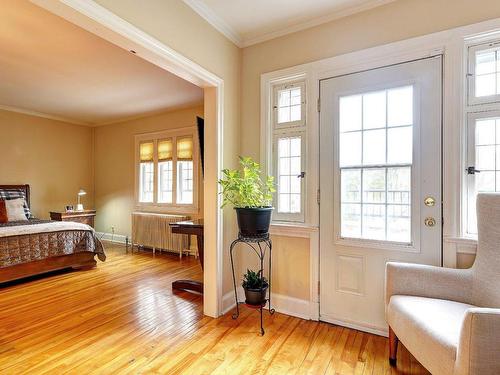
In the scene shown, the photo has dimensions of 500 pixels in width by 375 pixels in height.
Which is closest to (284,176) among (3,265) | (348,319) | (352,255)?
(352,255)

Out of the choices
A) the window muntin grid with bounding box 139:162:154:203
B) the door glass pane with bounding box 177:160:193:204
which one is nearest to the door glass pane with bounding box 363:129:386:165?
the door glass pane with bounding box 177:160:193:204

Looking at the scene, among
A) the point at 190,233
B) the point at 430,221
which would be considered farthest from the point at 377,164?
the point at 190,233

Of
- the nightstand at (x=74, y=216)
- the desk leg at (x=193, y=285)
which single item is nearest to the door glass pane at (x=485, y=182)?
the desk leg at (x=193, y=285)

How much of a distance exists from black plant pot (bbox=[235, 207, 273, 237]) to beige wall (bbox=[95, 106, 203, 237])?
3.56 m

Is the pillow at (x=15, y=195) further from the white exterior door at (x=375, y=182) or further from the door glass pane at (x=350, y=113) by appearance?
the door glass pane at (x=350, y=113)

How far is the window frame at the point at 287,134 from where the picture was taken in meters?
2.47

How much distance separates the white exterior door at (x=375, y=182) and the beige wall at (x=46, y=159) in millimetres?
5586

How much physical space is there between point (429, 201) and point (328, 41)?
155 centimetres

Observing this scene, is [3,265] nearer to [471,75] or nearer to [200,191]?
[200,191]

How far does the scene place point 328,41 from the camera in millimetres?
2355

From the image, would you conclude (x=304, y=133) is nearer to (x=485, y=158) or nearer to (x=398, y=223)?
(x=398, y=223)

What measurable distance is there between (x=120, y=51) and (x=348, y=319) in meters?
3.34

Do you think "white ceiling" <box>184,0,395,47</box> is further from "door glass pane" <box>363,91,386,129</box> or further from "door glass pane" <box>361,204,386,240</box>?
"door glass pane" <box>361,204,386,240</box>

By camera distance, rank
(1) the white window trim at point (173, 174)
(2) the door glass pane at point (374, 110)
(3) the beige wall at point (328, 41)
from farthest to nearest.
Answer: (1) the white window trim at point (173, 174) → (2) the door glass pane at point (374, 110) → (3) the beige wall at point (328, 41)
